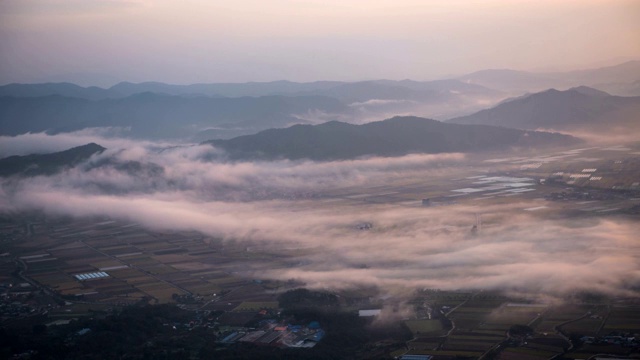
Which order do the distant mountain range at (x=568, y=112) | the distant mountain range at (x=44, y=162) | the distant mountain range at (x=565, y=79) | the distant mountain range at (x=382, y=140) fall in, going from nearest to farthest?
the distant mountain range at (x=44, y=162) → the distant mountain range at (x=382, y=140) → the distant mountain range at (x=568, y=112) → the distant mountain range at (x=565, y=79)

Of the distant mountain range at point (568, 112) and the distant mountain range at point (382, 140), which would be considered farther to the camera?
the distant mountain range at point (568, 112)

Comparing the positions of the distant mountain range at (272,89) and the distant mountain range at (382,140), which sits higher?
the distant mountain range at (272,89)

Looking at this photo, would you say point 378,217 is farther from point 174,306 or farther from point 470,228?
point 174,306

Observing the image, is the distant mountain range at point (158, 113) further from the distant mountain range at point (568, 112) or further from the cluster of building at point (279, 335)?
the cluster of building at point (279, 335)

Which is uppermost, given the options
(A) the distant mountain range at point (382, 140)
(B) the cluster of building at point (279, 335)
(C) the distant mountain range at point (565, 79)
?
(C) the distant mountain range at point (565, 79)

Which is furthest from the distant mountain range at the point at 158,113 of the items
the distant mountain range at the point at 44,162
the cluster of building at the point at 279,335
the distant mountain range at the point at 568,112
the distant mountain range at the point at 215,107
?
the cluster of building at the point at 279,335

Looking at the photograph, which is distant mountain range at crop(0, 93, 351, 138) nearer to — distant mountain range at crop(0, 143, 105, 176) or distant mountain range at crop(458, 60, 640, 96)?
distant mountain range at crop(458, 60, 640, 96)

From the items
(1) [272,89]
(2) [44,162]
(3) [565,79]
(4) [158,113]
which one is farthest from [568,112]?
(1) [272,89]

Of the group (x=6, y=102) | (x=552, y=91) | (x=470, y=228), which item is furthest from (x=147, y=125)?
(x=470, y=228)
